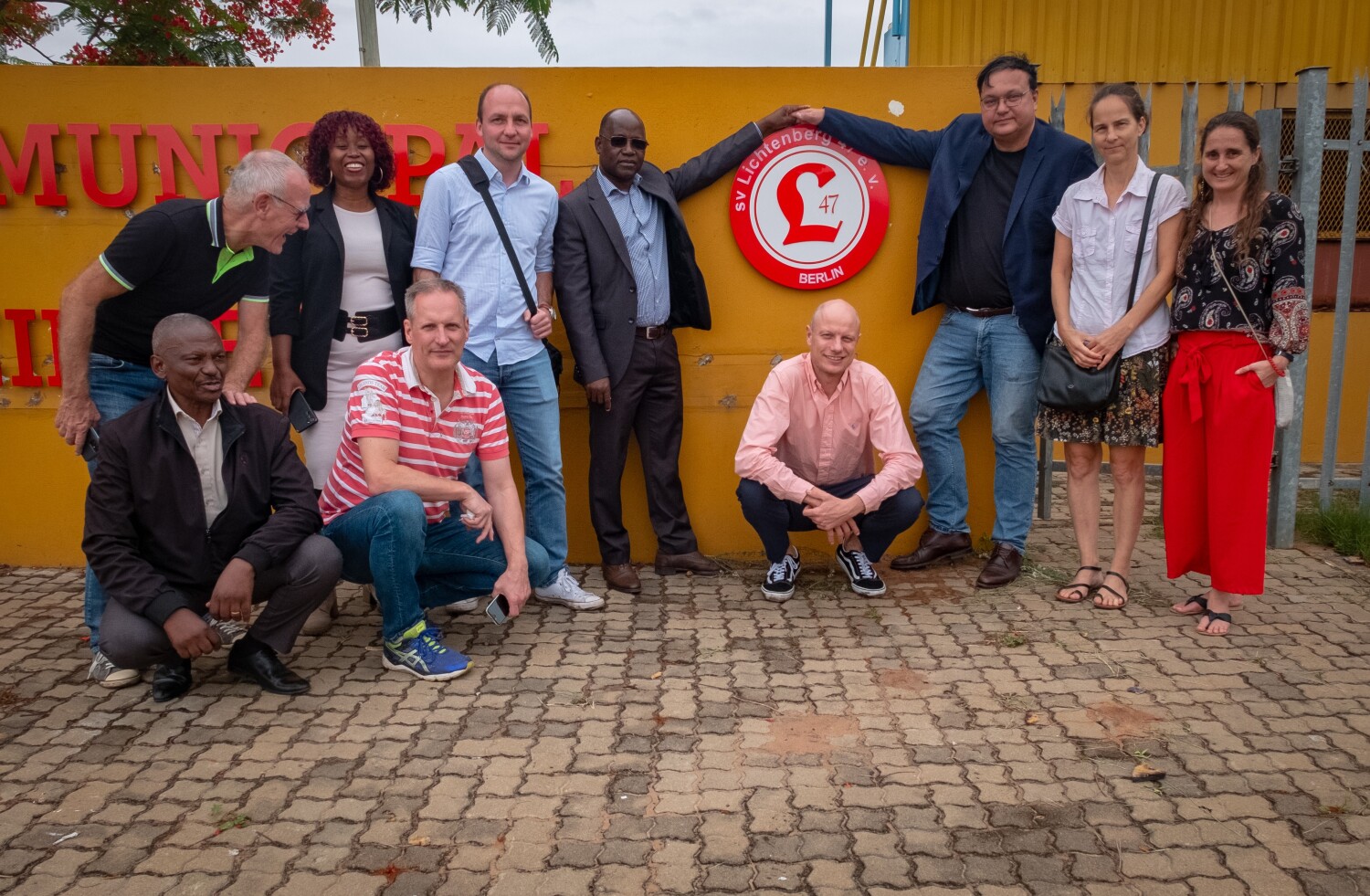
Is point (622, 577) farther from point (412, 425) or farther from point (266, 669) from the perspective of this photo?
point (266, 669)

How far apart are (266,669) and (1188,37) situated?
8191 millimetres

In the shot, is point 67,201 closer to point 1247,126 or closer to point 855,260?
point 855,260

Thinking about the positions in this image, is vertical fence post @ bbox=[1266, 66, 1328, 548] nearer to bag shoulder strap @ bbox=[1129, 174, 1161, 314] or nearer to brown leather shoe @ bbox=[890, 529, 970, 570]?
bag shoulder strap @ bbox=[1129, 174, 1161, 314]

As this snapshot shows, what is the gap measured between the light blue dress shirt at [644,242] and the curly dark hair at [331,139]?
98 cm

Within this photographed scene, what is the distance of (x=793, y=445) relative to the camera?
4809mm

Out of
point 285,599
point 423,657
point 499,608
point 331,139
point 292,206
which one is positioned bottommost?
point 423,657

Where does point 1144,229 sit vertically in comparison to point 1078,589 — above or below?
above

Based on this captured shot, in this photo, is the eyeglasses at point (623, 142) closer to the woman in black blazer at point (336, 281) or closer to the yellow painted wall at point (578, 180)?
the yellow painted wall at point (578, 180)

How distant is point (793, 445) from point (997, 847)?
2.35m

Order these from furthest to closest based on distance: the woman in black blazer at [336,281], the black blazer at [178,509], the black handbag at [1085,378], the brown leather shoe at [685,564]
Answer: the brown leather shoe at [685,564] < the black handbag at [1085,378] < the woman in black blazer at [336,281] < the black blazer at [178,509]

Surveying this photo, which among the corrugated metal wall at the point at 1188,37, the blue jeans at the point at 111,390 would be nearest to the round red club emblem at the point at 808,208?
the blue jeans at the point at 111,390

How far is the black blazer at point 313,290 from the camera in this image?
14.0ft

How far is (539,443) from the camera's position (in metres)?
4.75

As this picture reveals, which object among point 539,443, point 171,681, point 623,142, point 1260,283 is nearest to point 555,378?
point 539,443
